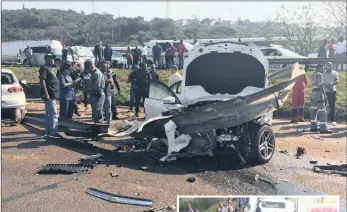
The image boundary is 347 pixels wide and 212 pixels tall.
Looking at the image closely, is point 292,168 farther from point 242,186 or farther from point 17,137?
point 17,137

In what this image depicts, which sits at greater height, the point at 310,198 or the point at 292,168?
the point at 310,198

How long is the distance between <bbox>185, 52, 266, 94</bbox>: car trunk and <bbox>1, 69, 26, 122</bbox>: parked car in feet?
8.58

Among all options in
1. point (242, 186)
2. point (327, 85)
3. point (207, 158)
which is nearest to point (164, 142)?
point (207, 158)

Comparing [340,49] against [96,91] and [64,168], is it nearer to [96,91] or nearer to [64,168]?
[96,91]

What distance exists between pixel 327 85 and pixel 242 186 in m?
5.40

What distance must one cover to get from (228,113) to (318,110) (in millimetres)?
3824

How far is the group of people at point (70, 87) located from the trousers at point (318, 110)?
377 centimetres

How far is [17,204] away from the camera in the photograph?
3715mm

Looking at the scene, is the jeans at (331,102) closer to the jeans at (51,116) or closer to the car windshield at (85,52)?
the car windshield at (85,52)

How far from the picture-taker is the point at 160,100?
5.79 meters

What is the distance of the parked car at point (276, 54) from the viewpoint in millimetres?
5618

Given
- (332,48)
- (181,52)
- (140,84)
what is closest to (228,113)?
(181,52)

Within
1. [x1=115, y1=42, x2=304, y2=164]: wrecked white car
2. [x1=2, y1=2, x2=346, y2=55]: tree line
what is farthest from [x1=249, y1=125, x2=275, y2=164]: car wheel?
[x1=2, y1=2, x2=346, y2=55]: tree line

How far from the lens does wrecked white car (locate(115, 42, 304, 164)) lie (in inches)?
197
